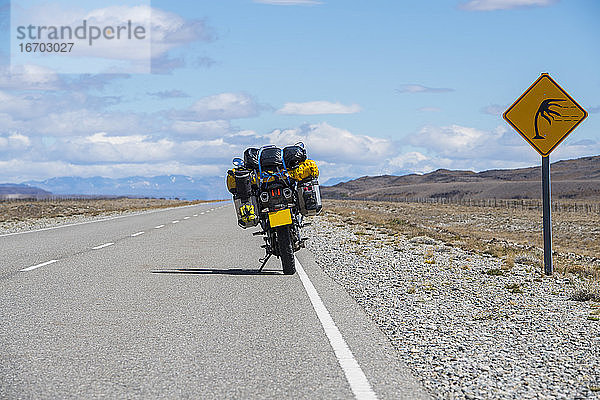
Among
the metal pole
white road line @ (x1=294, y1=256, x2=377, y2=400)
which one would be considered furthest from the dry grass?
white road line @ (x1=294, y1=256, x2=377, y2=400)

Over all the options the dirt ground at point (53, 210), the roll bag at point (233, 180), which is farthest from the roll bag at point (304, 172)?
the dirt ground at point (53, 210)

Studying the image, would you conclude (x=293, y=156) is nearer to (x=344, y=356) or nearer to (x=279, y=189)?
(x=279, y=189)

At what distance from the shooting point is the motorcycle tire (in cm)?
1284

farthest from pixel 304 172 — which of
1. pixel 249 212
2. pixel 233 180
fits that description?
pixel 233 180

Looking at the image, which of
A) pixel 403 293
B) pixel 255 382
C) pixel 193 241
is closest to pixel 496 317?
pixel 403 293

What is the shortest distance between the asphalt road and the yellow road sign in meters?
4.36

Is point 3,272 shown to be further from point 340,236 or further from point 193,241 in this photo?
point 340,236

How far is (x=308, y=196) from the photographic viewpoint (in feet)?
42.6

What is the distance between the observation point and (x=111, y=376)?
5.93m

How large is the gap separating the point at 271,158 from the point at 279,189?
1.83 ft

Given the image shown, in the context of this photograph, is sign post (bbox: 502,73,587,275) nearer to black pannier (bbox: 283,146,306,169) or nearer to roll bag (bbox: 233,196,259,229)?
black pannier (bbox: 283,146,306,169)

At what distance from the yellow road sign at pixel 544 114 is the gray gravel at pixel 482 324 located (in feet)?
8.00

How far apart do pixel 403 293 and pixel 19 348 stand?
19.2ft

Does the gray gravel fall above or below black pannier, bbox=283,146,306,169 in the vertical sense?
below
